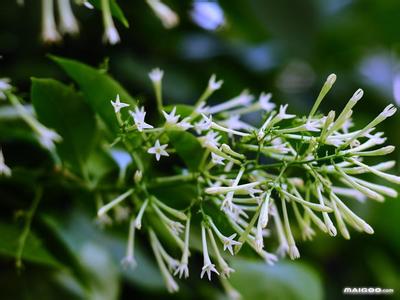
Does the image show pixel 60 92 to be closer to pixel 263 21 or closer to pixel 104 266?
pixel 104 266

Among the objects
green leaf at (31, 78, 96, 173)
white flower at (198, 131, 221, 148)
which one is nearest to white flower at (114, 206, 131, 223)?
green leaf at (31, 78, 96, 173)

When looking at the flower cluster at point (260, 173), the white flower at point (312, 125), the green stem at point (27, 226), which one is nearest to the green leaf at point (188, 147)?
the flower cluster at point (260, 173)

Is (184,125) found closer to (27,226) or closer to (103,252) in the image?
(27,226)

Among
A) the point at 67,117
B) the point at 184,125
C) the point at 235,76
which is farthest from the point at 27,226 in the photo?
the point at 235,76

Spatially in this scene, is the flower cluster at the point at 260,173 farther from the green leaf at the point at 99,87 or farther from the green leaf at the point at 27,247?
the green leaf at the point at 27,247

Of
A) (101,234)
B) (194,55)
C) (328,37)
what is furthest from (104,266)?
(328,37)

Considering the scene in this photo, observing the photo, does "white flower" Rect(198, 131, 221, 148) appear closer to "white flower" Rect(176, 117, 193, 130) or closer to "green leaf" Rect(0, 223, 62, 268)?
"white flower" Rect(176, 117, 193, 130)

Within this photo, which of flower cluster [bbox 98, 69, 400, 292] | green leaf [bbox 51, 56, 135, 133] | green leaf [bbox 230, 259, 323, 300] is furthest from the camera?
green leaf [bbox 230, 259, 323, 300]
